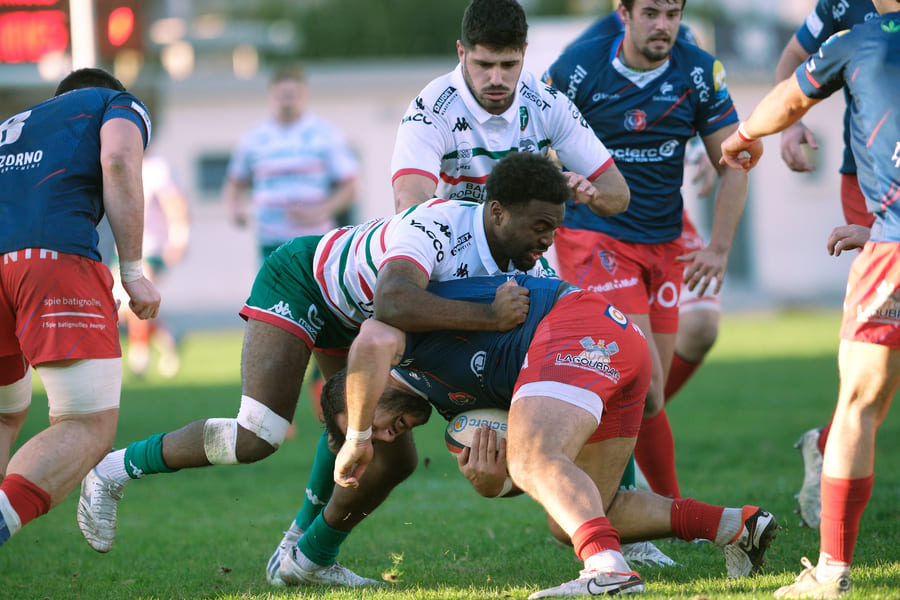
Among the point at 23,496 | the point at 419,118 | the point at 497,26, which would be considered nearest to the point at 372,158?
the point at 419,118

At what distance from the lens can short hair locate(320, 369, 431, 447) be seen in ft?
14.9

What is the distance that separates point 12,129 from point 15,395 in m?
1.14

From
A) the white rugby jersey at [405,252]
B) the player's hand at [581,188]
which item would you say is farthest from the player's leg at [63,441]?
the player's hand at [581,188]

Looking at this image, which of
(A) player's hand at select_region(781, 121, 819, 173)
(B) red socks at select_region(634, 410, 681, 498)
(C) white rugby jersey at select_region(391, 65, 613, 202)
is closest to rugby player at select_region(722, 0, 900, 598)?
(A) player's hand at select_region(781, 121, 819, 173)

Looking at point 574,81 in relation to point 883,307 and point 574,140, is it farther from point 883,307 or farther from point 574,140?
point 883,307

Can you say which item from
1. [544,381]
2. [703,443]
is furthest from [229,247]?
[544,381]

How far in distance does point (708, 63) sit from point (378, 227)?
7.54 ft

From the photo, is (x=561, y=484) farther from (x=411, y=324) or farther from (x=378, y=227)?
(x=378, y=227)

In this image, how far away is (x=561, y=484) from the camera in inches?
148

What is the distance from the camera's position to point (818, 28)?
554 cm

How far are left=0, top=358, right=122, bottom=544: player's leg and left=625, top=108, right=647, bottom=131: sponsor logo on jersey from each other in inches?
114

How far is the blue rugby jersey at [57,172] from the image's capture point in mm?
4348

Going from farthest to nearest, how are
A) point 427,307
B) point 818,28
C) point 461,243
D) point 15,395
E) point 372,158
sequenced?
point 372,158
point 818,28
point 15,395
point 461,243
point 427,307

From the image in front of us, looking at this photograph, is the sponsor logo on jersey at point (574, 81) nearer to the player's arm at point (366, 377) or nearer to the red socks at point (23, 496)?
the player's arm at point (366, 377)
